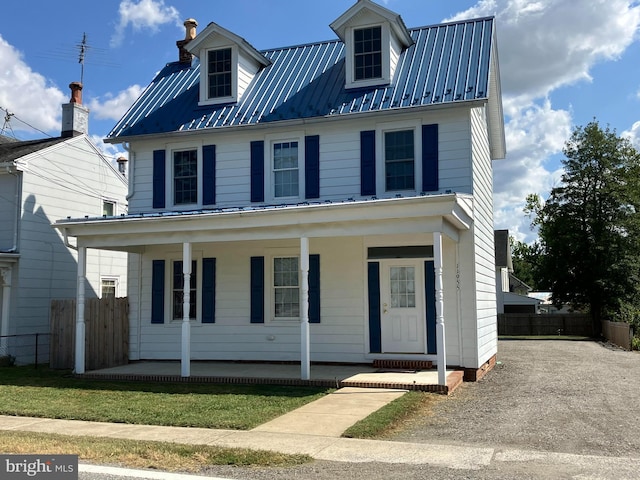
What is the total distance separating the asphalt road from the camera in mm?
6094

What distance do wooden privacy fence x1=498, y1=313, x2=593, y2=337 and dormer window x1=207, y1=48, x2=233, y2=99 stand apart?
24.4 meters

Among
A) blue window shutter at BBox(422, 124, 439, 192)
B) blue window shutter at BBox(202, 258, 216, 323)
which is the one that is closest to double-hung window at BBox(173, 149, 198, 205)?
blue window shutter at BBox(202, 258, 216, 323)

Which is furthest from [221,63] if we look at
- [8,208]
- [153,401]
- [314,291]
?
[153,401]

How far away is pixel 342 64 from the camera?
1586 cm

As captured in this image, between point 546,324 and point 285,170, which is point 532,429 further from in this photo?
point 546,324

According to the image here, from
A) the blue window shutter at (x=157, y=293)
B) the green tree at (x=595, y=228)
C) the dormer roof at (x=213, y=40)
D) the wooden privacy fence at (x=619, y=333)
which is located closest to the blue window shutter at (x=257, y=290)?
the blue window shutter at (x=157, y=293)

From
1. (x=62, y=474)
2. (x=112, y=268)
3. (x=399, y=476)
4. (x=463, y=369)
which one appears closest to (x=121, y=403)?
(x=62, y=474)

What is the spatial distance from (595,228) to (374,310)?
78.1 ft

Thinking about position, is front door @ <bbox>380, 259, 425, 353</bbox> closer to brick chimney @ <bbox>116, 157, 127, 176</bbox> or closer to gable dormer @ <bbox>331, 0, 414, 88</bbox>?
gable dormer @ <bbox>331, 0, 414, 88</bbox>

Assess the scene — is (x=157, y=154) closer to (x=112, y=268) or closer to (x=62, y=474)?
(x=112, y=268)

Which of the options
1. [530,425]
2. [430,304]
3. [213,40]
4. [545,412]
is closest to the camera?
[530,425]

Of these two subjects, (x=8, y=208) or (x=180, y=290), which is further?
(x=8, y=208)

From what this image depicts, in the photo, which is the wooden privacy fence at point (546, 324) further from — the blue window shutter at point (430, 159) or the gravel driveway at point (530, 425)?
the blue window shutter at point (430, 159)

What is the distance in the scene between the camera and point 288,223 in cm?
1213
